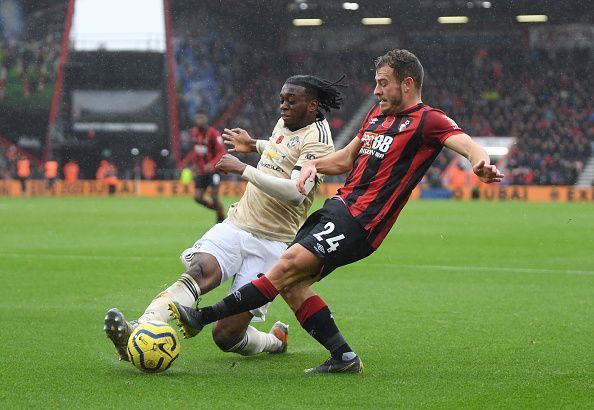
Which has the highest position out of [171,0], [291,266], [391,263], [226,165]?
[171,0]

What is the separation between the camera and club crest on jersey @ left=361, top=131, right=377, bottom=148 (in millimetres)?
6496

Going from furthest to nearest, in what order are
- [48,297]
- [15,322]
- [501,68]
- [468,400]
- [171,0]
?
[501,68] < [171,0] < [48,297] < [15,322] < [468,400]

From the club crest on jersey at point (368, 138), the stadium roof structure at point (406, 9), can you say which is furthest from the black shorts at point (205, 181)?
the stadium roof structure at point (406, 9)

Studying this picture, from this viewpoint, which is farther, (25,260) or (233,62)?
(233,62)

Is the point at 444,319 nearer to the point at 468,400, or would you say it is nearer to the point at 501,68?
the point at 468,400

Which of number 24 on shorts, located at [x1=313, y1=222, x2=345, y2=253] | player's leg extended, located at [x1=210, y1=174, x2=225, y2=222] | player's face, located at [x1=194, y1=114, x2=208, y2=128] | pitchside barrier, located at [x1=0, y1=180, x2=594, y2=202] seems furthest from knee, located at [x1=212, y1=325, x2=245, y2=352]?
pitchside barrier, located at [x1=0, y1=180, x2=594, y2=202]

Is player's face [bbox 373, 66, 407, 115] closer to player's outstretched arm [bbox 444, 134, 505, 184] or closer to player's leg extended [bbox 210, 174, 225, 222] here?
player's outstretched arm [bbox 444, 134, 505, 184]

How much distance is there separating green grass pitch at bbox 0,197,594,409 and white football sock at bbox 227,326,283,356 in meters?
0.11

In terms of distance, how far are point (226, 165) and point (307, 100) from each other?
900 millimetres

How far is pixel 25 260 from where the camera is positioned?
1413 centimetres

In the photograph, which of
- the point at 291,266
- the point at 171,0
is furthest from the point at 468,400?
the point at 171,0

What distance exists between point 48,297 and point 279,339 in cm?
366

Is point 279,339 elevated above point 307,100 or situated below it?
below

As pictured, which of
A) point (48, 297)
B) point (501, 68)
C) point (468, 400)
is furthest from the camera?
point (501, 68)
